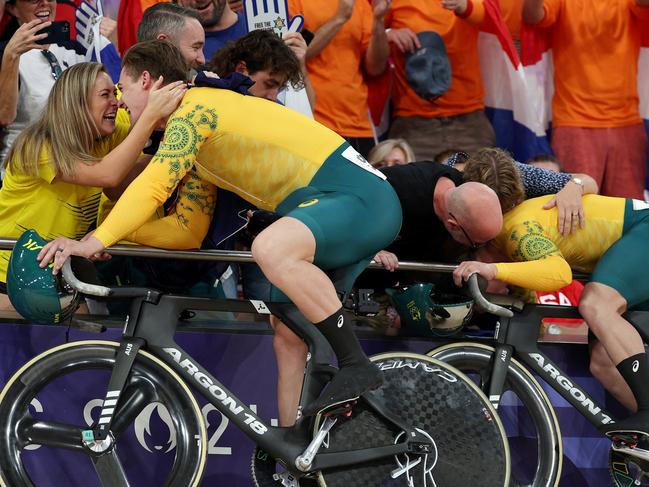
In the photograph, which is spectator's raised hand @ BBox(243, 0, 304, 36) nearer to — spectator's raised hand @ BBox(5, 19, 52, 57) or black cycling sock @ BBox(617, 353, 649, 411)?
spectator's raised hand @ BBox(5, 19, 52, 57)

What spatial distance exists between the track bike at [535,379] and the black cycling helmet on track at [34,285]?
1632mm

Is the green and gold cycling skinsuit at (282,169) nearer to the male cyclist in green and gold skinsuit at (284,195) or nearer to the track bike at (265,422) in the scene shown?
the male cyclist in green and gold skinsuit at (284,195)

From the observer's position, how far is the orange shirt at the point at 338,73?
21.0ft

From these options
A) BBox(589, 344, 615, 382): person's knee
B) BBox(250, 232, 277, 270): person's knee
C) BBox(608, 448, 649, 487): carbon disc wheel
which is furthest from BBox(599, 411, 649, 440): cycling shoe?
BBox(250, 232, 277, 270): person's knee

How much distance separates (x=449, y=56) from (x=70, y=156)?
9.99ft

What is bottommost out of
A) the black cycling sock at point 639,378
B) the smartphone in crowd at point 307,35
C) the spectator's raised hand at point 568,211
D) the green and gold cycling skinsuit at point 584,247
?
the black cycling sock at point 639,378

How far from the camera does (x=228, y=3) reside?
Answer: 6262 mm

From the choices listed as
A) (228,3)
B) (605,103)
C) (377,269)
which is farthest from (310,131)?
(605,103)

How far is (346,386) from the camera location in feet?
13.4

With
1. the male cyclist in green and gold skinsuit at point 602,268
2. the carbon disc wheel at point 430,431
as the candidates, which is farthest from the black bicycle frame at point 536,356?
the carbon disc wheel at point 430,431

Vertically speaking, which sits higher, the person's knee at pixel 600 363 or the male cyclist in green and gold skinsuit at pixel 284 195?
the male cyclist in green and gold skinsuit at pixel 284 195

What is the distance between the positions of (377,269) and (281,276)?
1.09m

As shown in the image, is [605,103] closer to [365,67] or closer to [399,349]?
[365,67]

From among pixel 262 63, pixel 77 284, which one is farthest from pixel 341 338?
pixel 262 63
